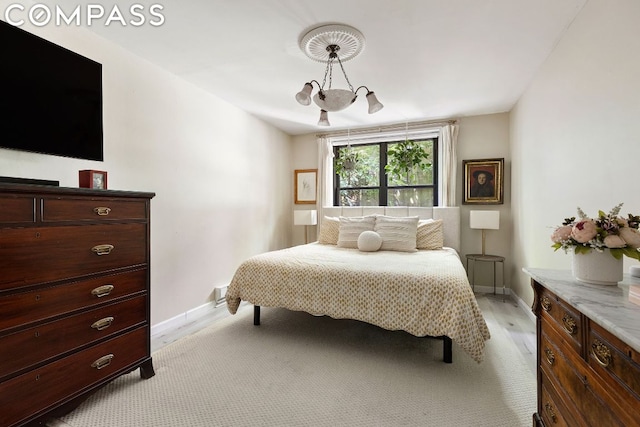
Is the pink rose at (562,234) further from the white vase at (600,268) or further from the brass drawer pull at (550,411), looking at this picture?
the brass drawer pull at (550,411)

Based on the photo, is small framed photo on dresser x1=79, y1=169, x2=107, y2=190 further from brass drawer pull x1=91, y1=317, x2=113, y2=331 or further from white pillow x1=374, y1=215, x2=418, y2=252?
white pillow x1=374, y1=215, x2=418, y2=252

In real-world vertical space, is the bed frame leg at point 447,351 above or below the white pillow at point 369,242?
below

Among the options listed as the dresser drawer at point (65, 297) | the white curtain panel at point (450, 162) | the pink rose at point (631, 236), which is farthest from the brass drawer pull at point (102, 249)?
the white curtain panel at point (450, 162)

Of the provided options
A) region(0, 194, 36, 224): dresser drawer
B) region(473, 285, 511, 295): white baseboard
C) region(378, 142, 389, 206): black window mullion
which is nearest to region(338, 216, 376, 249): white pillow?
region(378, 142, 389, 206): black window mullion

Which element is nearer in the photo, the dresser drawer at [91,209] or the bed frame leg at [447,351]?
the dresser drawer at [91,209]

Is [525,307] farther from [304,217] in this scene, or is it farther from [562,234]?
[304,217]

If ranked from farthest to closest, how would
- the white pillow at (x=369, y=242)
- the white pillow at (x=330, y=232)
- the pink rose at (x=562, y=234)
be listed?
the white pillow at (x=330, y=232) < the white pillow at (x=369, y=242) < the pink rose at (x=562, y=234)

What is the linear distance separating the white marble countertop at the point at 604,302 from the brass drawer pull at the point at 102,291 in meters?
2.15

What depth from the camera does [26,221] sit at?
1.32 meters

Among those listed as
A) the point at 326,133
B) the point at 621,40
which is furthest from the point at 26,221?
the point at 326,133

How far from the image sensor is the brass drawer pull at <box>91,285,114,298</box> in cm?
161

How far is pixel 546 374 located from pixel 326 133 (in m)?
4.14

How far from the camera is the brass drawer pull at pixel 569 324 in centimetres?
102

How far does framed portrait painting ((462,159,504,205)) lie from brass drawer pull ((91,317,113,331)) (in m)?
4.09
